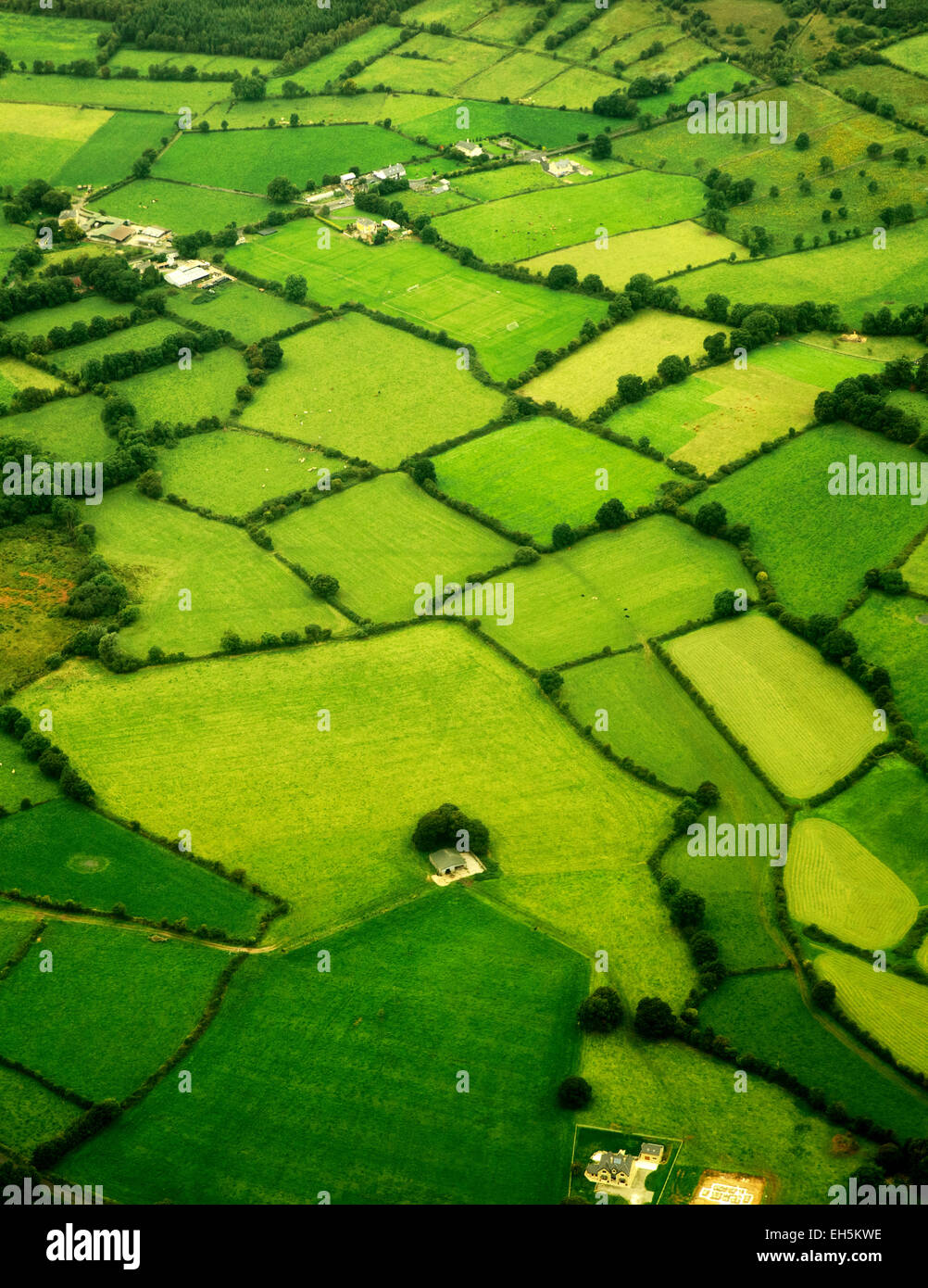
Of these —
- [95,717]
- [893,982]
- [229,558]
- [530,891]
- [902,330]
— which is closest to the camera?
[893,982]

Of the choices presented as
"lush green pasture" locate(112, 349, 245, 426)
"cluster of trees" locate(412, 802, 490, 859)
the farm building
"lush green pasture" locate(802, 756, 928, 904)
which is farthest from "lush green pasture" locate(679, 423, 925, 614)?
"lush green pasture" locate(112, 349, 245, 426)

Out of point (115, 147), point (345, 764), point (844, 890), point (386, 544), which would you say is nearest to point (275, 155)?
point (115, 147)

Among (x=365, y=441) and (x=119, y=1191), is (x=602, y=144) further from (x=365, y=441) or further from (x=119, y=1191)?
(x=119, y=1191)

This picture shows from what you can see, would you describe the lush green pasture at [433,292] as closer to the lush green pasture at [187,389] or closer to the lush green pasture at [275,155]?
the lush green pasture at [275,155]

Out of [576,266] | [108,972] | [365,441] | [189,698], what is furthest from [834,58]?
[108,972]

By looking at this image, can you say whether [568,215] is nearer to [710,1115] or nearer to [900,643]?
[900,643]

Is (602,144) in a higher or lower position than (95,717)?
higher
